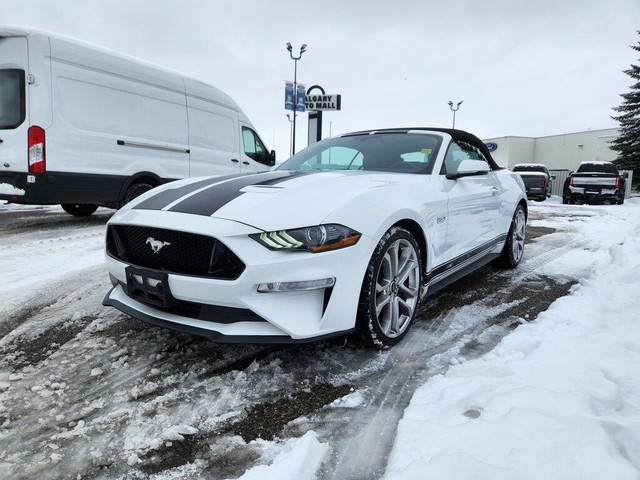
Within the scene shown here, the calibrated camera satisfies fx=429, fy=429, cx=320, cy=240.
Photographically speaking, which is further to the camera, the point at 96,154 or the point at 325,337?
the point at 96,154

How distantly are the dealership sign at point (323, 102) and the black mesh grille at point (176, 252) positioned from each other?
10474 mm

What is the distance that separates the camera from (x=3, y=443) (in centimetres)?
165

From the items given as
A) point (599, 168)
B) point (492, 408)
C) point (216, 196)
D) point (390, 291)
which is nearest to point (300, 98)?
point (599, 168)

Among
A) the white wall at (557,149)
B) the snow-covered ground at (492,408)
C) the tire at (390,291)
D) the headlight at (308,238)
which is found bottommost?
the snow-covered ground at (492,408)

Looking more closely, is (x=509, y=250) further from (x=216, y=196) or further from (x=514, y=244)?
(x=216, y=196)

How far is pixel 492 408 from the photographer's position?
5.82ft

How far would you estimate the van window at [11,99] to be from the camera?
550cm

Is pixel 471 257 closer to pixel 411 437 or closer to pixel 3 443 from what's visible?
pixel 411 437

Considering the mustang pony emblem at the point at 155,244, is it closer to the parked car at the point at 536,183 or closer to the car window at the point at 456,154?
the car window at the point at 456,154

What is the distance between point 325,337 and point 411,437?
24.0 inches

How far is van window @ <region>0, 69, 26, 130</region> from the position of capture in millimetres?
5500

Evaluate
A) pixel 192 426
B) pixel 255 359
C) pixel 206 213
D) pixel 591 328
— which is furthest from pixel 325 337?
pixel 591 328

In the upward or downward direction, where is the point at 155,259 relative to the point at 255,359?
upward

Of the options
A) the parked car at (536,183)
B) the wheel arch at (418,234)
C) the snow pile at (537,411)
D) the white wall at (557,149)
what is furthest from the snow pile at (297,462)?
the white wall at (557,149)
